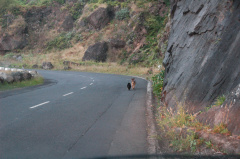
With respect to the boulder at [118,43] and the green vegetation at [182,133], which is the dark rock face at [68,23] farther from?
the green vegetation at [182,133]

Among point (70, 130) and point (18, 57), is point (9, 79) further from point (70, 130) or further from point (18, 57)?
point (18, 57)

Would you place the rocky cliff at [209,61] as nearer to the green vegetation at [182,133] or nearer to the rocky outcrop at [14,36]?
the green vegetation at [182,133]

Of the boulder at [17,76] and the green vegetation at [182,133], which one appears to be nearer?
the green vegetation at [182,133]

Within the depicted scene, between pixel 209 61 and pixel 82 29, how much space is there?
177 ft

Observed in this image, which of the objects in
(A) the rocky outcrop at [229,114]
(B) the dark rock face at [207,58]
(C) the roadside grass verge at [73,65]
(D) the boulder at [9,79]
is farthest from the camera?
(C) the roadside grass verge at [73,65]

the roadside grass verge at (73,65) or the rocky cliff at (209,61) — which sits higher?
the rocky cliff at (209,61)

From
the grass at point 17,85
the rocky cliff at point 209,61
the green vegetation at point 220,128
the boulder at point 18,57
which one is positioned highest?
the rocky cliff at point 209,61

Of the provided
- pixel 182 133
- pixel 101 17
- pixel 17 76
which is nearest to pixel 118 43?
pixel 101 17

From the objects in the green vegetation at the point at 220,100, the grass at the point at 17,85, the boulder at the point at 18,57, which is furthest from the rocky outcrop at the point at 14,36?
the green vegetation at the point at 220,100

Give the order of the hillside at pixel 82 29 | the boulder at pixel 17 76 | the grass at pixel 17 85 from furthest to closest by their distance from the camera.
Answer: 1. the hillside at pixel 82 29
2. the boulder at pixel 17 76
3. the grass at pixel 17 85

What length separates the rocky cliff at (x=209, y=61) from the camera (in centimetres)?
629

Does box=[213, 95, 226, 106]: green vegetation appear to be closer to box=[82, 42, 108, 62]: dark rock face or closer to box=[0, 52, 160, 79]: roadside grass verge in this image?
box=[0, 52, 160, 79]: roadside grass verge

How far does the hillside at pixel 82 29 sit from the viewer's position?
→ 4691cm

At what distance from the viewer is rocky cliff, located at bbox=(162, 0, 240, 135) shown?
6293mm
